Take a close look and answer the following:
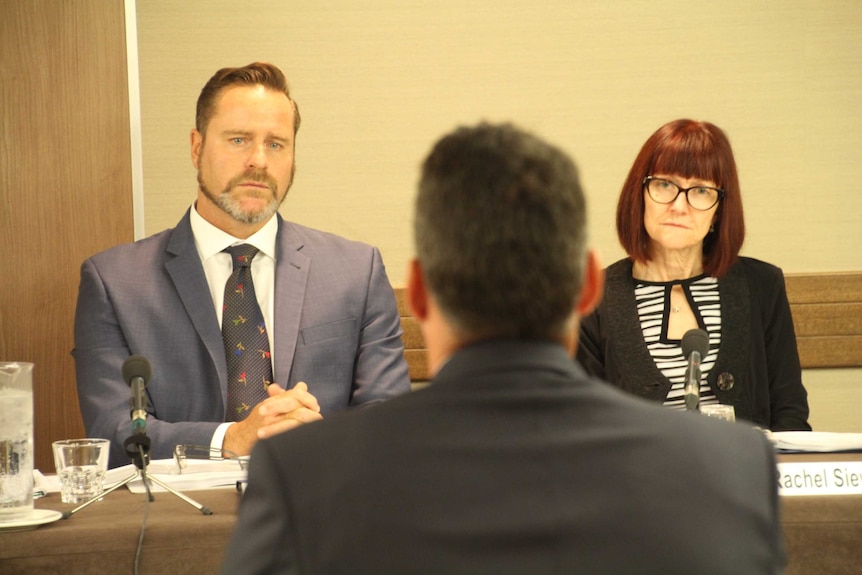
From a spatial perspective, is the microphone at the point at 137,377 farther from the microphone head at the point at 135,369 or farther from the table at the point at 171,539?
the table at the point at 171,539

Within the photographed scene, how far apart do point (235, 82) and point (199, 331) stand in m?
0.77

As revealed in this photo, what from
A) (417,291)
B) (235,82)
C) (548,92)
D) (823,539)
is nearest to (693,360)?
(823,539)

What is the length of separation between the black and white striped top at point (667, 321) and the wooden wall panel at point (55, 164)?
163 centimetres

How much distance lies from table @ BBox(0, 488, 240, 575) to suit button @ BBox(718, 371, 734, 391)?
62.2 inches

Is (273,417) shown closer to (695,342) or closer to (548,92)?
(695,342)

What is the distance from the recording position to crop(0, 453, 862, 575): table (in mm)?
1722

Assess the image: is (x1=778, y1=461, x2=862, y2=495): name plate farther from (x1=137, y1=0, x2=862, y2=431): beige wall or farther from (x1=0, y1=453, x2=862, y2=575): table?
(x1=137, y1=0, x2=862, y2=431): beige wall

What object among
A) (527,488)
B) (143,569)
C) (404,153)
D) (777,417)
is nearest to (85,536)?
(143,569)

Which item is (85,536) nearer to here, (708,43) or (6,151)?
(6,151)

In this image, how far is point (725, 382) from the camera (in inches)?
113

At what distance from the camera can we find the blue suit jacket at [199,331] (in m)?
2.69

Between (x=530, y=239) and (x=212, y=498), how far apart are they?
1.30 meters

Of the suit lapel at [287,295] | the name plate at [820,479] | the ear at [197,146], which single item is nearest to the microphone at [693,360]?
the name plate at [820,479]

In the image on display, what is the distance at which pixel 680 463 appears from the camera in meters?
0.88
